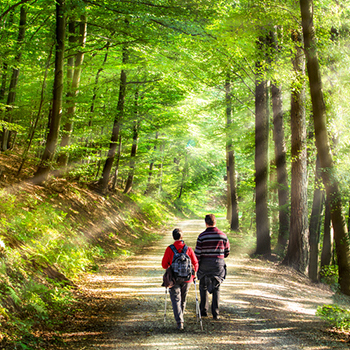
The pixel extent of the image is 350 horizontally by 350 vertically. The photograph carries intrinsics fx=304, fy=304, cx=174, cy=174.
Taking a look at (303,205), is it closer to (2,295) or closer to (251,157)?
(251,157)

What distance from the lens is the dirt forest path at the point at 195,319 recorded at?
15.5 ft

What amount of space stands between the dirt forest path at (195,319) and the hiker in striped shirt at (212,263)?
42cm

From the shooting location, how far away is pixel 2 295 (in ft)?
15.2

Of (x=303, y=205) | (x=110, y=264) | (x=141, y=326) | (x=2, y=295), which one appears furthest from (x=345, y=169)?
(x=2, y=295)

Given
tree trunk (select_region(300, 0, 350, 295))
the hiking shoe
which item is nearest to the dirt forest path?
the hiking shoe

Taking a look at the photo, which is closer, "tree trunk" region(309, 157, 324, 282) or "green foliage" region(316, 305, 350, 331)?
"green foliage" region(316, 305, 350, 331)

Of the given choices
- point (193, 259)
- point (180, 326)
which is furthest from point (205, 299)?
point (193, 259)

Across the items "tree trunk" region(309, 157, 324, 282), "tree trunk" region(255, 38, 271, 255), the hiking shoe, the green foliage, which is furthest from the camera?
"tree trunk" region(309, 157, 324, 282)

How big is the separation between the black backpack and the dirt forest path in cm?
88

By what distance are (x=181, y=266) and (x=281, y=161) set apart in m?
9.58

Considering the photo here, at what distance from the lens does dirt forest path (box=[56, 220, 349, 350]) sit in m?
4.73

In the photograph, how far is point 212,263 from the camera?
19.1 feet

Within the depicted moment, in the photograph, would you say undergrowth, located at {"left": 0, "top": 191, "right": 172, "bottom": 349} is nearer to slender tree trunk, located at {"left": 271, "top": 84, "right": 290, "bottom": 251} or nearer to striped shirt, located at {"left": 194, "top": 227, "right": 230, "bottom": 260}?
striped shirt, located at {"left": 194, "top": 227, "right": 230, "bottom": 260}

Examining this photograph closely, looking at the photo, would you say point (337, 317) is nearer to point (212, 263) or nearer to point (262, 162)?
point (212, 263)
